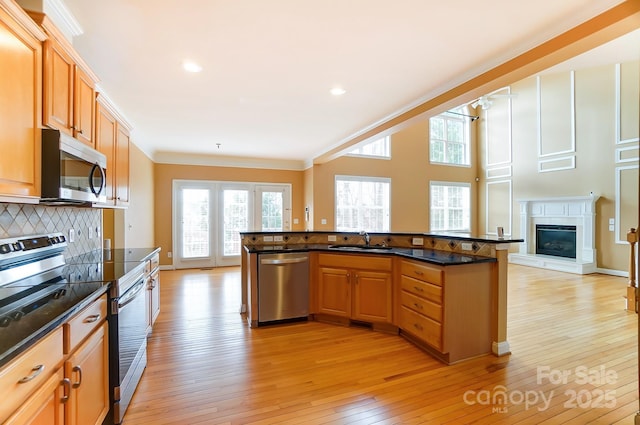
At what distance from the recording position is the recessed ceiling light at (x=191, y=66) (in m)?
2.61

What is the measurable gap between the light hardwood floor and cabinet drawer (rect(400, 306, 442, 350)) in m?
0.16

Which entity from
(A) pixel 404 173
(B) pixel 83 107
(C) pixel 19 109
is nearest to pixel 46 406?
(C) pixel 19 109

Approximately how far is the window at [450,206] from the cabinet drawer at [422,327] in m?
6.11

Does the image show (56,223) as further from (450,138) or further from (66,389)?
(450,138)

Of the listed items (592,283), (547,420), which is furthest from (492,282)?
(592,283)

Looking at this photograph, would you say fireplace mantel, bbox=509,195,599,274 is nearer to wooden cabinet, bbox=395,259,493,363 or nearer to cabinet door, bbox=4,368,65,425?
wooden cabinet, bbox=395,259,493,363

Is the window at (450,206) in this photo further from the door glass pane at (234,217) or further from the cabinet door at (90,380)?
the cabinet door at (90,380)

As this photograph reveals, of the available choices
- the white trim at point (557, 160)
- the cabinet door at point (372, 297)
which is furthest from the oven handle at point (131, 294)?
the white trim at point (557, 160)

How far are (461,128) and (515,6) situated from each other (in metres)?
8.18

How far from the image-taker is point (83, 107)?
2061mm

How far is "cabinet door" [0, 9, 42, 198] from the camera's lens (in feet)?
4.18

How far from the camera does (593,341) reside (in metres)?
2.92

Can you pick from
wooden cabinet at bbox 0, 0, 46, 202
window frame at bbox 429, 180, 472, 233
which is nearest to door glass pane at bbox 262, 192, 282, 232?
window frame at bbox 429, 180, 472, 233

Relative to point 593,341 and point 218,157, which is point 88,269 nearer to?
point 593,341
